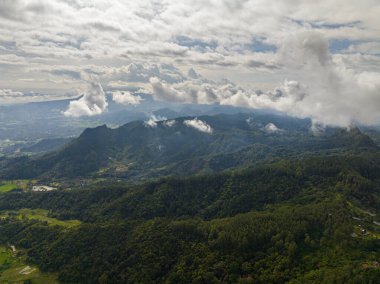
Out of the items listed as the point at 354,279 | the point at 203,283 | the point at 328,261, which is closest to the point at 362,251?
the point at 328,261

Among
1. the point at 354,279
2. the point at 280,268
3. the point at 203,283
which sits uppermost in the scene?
the point at 354,279

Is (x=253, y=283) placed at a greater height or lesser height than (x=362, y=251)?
lesser

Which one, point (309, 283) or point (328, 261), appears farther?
point (328, 261)

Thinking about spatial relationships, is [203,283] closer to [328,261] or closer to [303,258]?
[303,258]

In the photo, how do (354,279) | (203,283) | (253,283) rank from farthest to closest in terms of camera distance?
(203,283)
(253,283)
(354,279)

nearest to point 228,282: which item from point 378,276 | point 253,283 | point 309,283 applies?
point 253,283

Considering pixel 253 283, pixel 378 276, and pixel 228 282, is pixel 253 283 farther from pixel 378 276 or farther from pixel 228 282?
pixel 378 276

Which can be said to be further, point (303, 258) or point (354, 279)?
point (303, 258)

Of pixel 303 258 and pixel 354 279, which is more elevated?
pixel 354 279

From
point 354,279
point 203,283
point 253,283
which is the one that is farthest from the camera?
point 203,283
